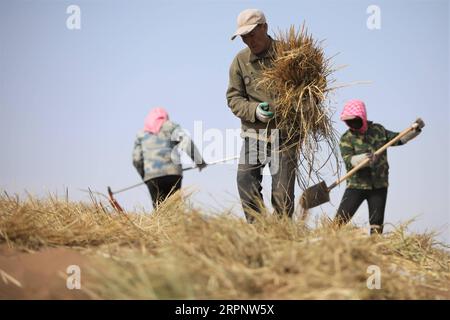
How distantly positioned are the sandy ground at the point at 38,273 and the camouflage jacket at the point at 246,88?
1928 mm

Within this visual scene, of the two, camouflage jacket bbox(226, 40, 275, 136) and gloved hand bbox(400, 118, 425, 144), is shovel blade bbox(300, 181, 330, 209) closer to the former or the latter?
camouflage jacket bbox(226, 40, 275, 136)

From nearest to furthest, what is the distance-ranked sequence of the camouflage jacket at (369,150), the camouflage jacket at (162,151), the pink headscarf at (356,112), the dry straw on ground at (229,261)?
1. the dry straw on ground at (229,261)
2. the camouflage jacket at (369,150)
3. the pink headscarf at (356,112)
4. the camouflage jacket at (162,151)

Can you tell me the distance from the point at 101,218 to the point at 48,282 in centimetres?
161

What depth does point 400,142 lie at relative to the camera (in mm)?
5551

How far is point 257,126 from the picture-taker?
4297mm

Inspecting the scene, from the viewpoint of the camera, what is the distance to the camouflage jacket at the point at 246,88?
169 inches

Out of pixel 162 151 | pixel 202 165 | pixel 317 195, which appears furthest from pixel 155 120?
pixel 317 195

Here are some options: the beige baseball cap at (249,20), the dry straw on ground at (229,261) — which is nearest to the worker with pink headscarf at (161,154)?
the beige baseball cap at (249,20)

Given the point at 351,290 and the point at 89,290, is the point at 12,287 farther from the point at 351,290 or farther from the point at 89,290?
the point at 351,290

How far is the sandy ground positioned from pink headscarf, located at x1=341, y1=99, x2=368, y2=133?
11.9ft

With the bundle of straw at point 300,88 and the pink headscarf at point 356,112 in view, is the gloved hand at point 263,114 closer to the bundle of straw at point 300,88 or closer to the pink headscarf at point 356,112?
the bundle of straw at point 300,88

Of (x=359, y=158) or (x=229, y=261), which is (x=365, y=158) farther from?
(x=229, y=261)
